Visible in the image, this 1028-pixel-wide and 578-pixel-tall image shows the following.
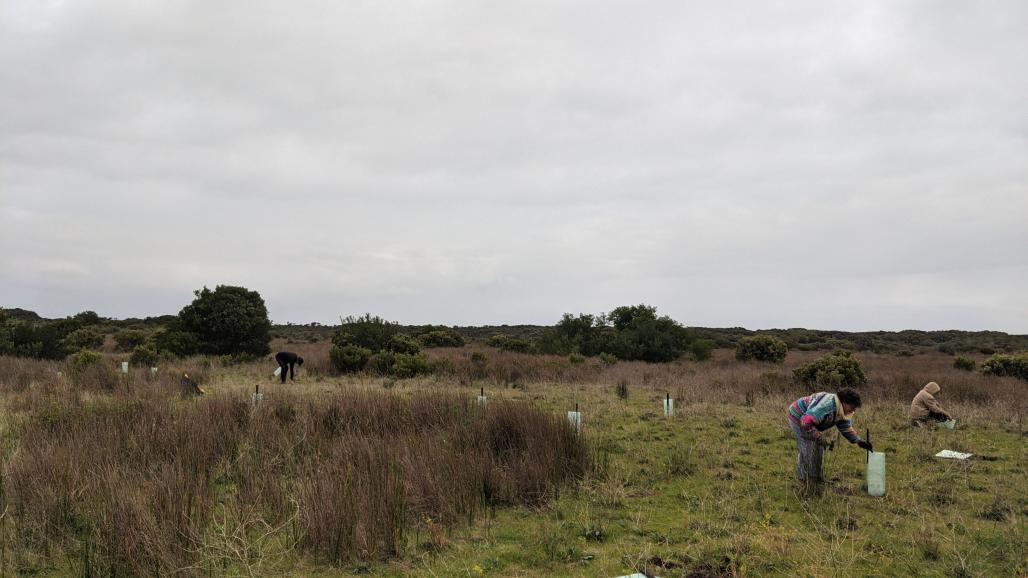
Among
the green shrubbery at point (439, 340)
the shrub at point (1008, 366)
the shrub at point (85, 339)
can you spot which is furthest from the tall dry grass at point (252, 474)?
the shrub at point (85, 339)

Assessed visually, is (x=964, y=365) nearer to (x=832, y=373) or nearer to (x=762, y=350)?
(x=762, y=350)

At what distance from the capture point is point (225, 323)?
84.8ft

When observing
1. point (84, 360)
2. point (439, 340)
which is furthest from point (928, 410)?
point (439, 340)

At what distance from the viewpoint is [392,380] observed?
17.8 m

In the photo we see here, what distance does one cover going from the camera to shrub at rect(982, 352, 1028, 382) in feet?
66.7

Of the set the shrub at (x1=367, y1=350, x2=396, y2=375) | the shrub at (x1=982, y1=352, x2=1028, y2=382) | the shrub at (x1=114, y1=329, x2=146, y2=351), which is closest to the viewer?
the shrub at (x1=982, y1=352, x2=1028, y2=382)

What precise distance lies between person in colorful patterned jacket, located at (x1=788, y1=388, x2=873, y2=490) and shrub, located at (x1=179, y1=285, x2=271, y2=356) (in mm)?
23960

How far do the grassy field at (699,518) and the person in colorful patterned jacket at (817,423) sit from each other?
312 millimetres

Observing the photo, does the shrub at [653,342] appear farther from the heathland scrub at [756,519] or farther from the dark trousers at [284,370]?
the heathland scrub at [756,519]

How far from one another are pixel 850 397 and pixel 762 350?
22.4 metres

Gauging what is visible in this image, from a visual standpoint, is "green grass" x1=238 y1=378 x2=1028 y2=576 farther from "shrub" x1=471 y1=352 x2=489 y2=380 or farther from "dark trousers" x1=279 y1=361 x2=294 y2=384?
"dark trousers" x1=279 y1=361 x2=294 y2=384

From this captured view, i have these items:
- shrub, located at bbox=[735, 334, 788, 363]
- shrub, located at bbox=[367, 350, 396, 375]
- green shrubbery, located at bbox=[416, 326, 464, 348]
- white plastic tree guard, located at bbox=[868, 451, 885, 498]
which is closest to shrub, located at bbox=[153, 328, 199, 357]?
shrub, located at bbox=[367, 350, 396, 375]

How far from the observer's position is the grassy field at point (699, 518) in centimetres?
514

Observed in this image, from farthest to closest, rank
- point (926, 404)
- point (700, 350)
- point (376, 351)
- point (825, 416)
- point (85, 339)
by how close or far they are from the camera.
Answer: point (85, 339)
point (700, 350)
point (376, 351)
point (926, 404)
point (825, 416)
